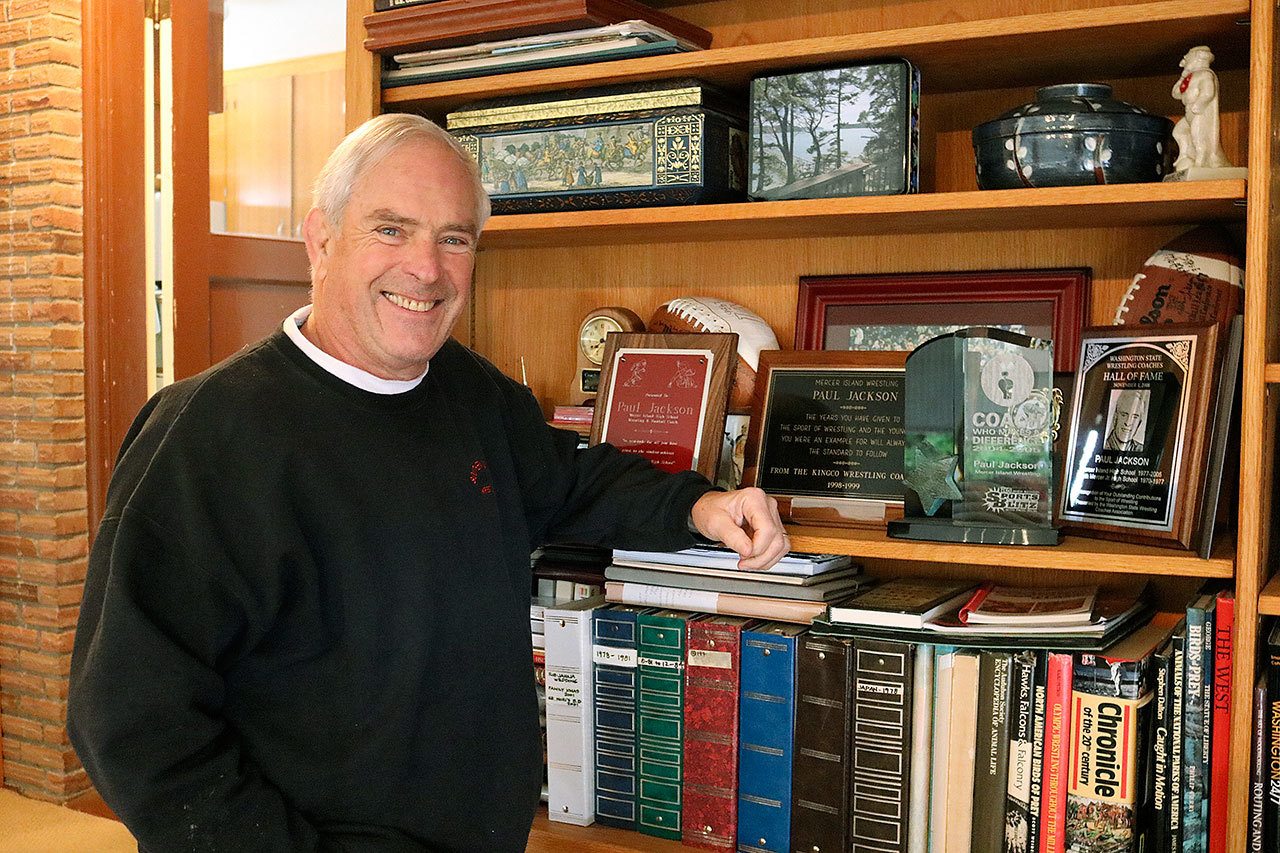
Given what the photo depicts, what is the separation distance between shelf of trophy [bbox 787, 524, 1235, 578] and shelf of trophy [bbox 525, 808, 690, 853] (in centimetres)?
53

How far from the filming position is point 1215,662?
149cm

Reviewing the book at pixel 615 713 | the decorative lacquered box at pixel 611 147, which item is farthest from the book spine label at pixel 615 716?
the decorative lacquered box at pixel 611 147

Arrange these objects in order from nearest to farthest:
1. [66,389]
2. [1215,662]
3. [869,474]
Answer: [1215,662]
[869,474]
[66,389]

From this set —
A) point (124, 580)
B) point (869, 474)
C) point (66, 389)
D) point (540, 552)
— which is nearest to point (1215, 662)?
point (869, 474)

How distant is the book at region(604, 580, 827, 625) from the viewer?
1.76 m

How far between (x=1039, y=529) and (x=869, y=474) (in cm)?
29

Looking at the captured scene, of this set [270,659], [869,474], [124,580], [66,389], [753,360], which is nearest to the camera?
[124,580]

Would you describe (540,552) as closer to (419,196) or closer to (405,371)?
(405,371)

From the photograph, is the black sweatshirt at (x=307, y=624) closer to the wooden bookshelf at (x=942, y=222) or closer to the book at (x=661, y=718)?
the book at (x=661, y=718)

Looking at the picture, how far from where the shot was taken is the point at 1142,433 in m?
1.56

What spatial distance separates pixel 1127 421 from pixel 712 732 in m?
0.75

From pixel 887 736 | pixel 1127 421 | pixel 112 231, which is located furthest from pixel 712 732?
pixel 112 231

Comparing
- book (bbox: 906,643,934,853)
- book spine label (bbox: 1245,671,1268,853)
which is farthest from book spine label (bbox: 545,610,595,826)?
book spine label (bbox: 1245,671,1268,853)

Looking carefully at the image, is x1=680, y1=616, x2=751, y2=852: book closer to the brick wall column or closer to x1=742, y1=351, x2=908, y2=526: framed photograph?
x1=742, y1=351, x2=908, y2=526: framed photograph
